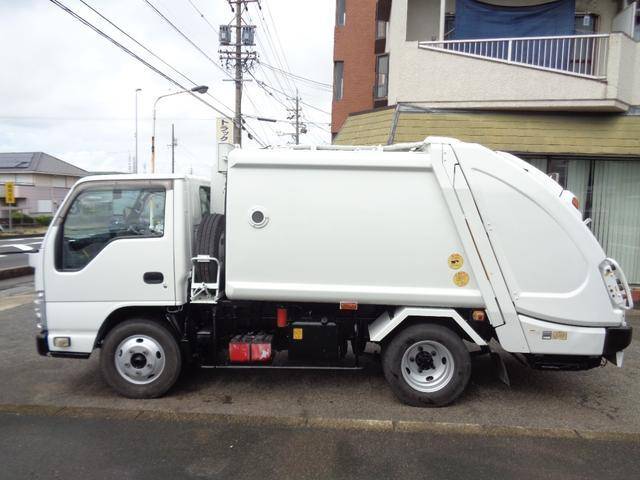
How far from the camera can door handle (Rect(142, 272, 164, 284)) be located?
455 cm

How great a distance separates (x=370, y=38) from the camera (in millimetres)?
19391

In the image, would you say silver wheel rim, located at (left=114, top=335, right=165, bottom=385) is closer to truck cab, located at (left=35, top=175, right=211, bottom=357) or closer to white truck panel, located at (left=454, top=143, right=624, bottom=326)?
truck cab, located at (left=35, top=175, right=211, bottom=357)

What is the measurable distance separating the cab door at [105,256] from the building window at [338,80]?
16905 millimetres

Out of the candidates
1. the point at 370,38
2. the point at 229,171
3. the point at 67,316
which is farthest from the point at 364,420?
the point at 370,38

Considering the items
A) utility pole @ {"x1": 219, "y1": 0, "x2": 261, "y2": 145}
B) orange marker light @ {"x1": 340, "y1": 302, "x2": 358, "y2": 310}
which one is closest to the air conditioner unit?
utility pole @ {"x1": 219, "y1": 0, "x2": 261, "y2": 145}

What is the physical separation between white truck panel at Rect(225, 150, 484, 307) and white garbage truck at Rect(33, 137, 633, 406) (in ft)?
0.04

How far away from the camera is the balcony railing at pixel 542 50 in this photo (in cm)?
1012

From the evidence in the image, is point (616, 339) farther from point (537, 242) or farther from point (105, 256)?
point (105, 256)

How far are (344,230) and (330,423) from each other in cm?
171

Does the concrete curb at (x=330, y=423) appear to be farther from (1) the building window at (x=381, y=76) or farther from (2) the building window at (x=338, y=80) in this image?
(2) the building window at (x=338, y=80)

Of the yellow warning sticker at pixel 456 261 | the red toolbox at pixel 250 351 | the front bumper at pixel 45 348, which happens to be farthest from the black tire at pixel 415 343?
the front bumper at pixel 45 348

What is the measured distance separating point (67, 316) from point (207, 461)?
2067mm

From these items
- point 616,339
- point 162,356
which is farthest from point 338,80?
point 616,339

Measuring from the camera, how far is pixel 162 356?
4.64 meters
